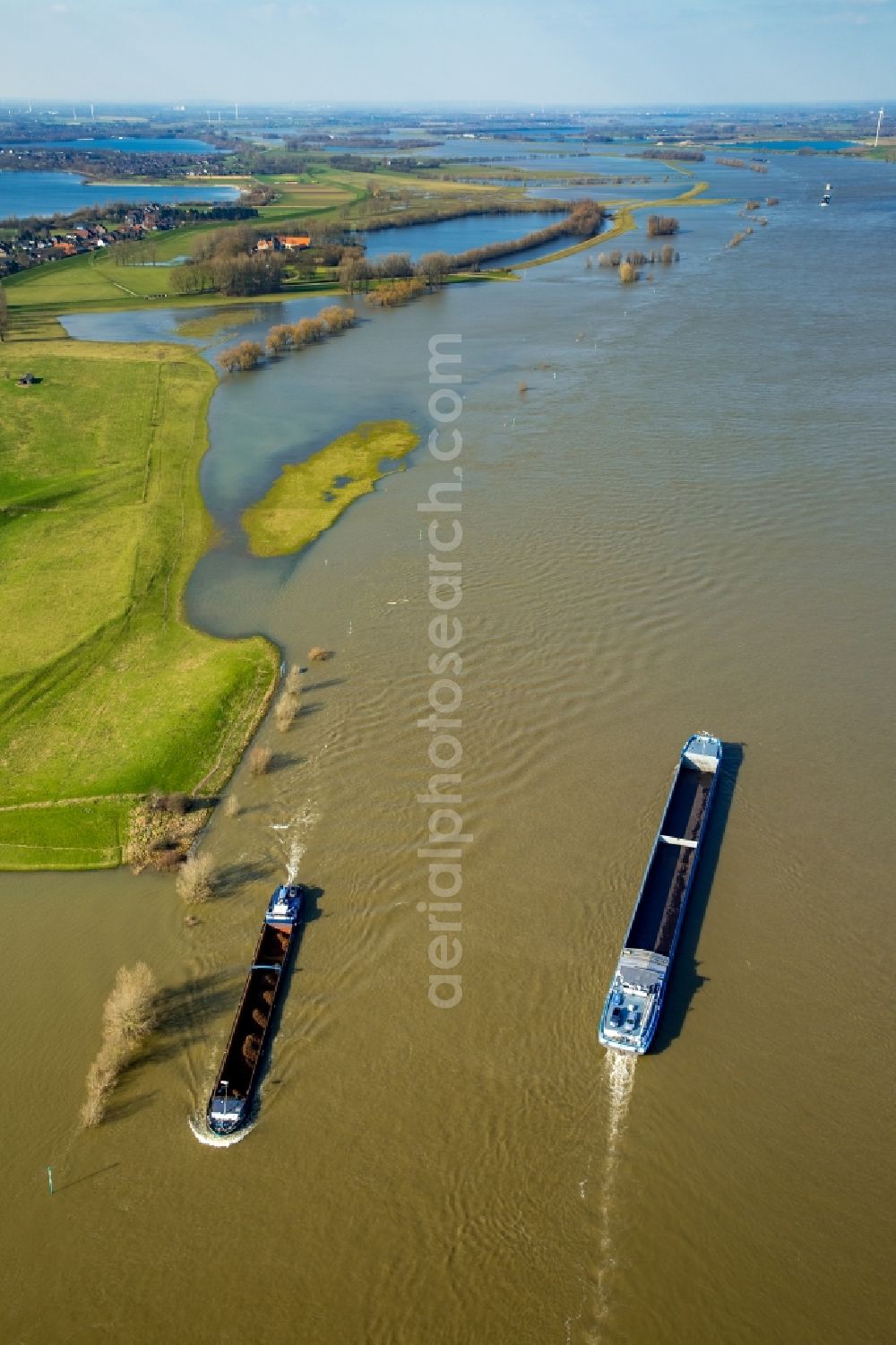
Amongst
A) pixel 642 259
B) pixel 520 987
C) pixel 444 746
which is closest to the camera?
pixel 520 987

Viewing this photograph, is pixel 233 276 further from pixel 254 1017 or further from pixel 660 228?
pixel 254 1017

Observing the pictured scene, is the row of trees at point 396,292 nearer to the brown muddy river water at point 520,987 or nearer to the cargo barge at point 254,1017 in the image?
the brown muddy river water at point 520,987

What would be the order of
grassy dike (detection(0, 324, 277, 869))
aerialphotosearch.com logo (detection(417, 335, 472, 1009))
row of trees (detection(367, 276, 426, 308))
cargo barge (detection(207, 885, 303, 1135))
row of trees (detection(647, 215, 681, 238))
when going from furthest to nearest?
1. row of trees (detection(647, 215, 681, 238))
2. row of trees (detection(367, 276, 426, 308))
3. grassy dike (detection(0, 324, 277, 869))
4. aerialphotosearch.com logo (detection(417, 335, 472, 1009))
5. cargo barge (detection(207, 885, 303, 1135))

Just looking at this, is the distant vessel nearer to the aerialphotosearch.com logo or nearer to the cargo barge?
the aerialphotosearch.com logo

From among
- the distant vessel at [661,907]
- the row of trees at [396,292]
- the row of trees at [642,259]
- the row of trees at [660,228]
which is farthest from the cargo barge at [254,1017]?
the row of trees at [660,228]

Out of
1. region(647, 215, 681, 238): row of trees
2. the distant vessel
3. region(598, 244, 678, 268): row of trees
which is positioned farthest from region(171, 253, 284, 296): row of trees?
the distant vessel

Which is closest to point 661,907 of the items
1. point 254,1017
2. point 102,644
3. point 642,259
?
point 254,1017
